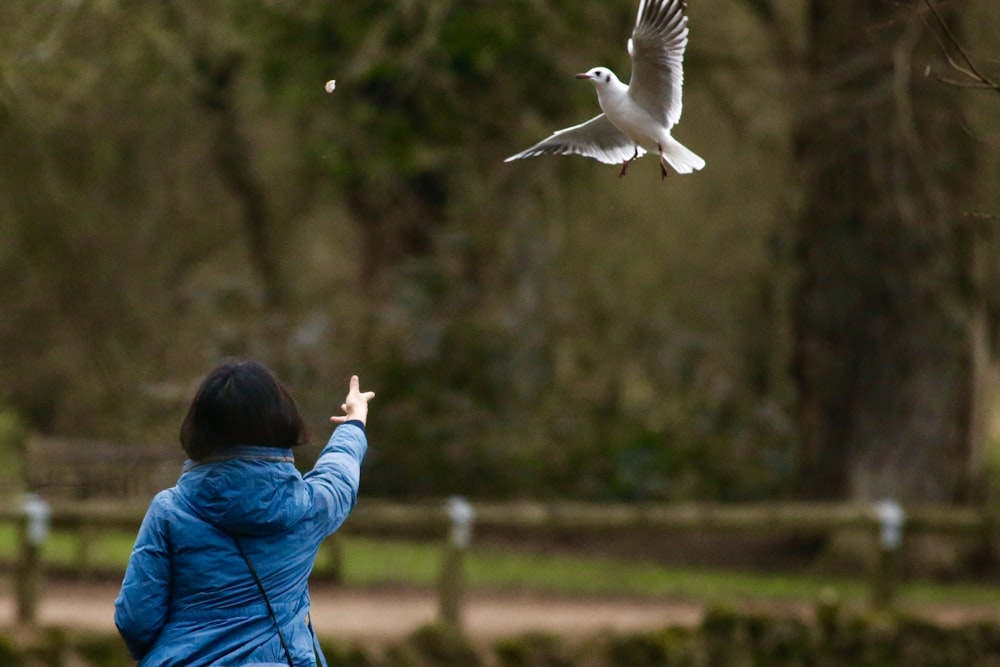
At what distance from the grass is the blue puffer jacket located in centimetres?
724

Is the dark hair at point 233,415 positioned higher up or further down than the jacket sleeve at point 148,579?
higher up

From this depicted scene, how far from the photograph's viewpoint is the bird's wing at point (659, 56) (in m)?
3.23

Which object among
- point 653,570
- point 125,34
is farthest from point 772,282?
point 125,34

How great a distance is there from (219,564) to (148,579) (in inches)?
5.9

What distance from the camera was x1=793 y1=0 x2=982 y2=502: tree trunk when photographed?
11.2 m

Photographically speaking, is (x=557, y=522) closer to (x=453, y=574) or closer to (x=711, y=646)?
(x=453, y=574)

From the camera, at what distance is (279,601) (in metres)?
3.23

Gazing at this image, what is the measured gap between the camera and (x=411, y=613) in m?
9.70

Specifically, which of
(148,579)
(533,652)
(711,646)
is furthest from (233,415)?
(711,646)

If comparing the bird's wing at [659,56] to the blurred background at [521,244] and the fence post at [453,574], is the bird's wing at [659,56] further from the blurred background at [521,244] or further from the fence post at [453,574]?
the fence post at [453,574]

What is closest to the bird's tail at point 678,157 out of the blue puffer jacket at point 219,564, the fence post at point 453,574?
the blue puffer jacket at point 219,564

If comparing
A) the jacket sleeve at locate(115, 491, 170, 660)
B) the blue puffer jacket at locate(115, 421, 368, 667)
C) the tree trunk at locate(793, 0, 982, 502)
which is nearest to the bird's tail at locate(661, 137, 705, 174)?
the blue puffer jacket at locate(115, 421, 368, 667)

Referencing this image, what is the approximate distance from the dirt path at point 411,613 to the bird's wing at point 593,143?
4854 millimetres

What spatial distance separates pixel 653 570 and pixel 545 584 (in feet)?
3.99
